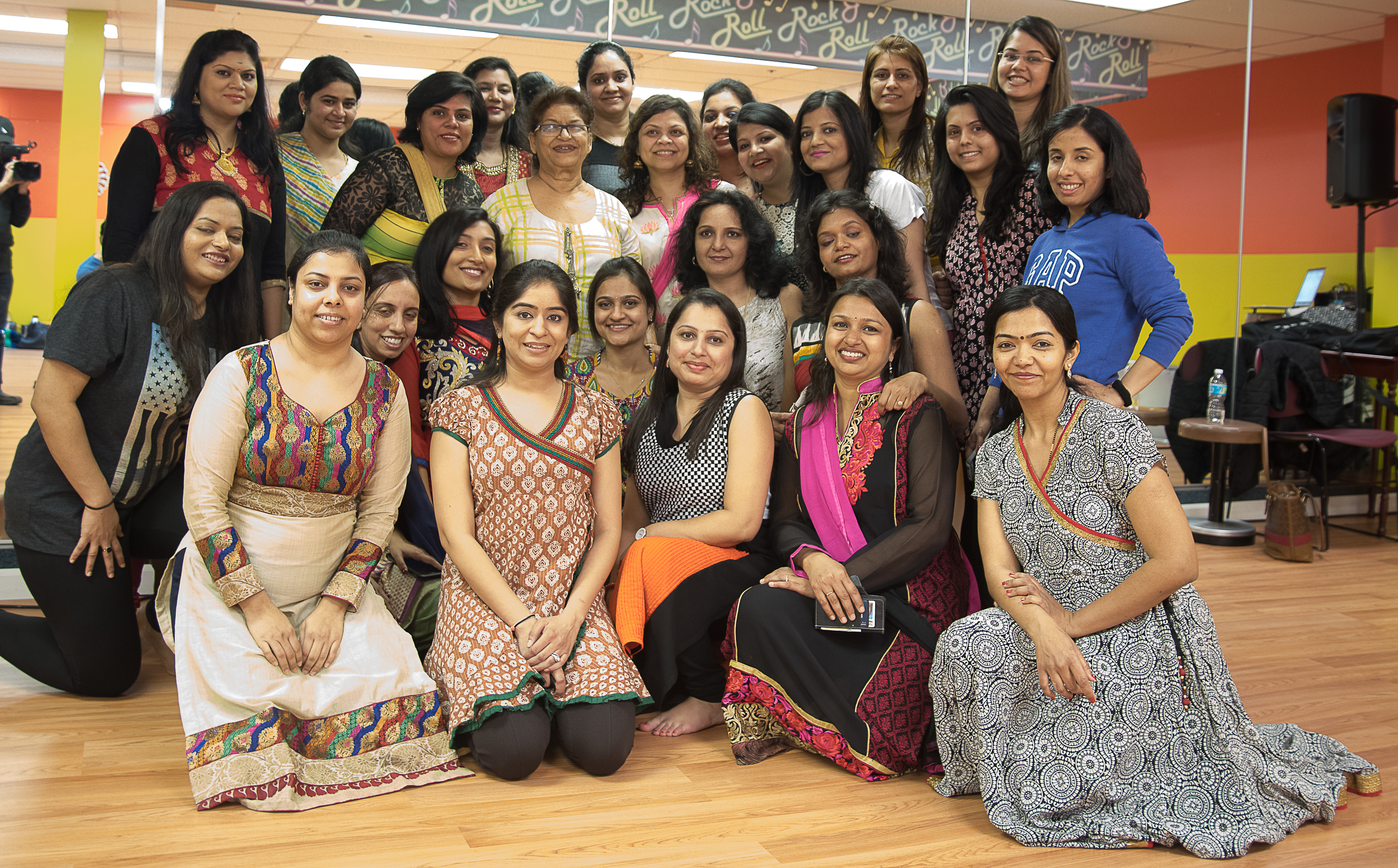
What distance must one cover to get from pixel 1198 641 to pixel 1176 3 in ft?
16.9

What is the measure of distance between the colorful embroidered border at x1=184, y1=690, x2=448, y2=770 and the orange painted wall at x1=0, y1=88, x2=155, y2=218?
7.96ft

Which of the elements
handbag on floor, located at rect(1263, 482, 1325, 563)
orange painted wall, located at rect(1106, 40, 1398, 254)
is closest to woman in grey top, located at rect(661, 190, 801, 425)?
handbag on floor, located at rect(1263, 482, 1325, 563)

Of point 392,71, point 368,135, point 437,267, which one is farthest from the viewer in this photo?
point 392,71

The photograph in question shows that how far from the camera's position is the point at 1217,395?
5.59 meters

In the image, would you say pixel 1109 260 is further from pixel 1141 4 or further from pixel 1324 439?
pixel 1141 4

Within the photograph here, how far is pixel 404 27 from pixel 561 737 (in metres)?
3.23

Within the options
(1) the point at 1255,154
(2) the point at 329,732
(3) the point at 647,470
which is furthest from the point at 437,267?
(1) the point at 1255,154

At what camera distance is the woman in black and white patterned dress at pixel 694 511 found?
265 centimetres

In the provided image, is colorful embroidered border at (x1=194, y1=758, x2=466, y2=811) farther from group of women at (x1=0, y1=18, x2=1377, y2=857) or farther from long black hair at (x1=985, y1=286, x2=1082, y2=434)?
long black hair at (x1=985, y1=286, x2=1082, y2=434)

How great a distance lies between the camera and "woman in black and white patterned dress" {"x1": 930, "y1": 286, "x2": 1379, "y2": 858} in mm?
2094

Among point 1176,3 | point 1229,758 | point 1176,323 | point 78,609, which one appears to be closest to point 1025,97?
point 1176,323

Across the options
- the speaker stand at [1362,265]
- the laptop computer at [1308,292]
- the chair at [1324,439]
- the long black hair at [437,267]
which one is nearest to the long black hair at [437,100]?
the long black hair at [437,267]

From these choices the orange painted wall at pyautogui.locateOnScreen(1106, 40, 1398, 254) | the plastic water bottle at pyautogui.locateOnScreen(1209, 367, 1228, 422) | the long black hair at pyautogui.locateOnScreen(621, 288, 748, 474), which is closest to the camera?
the long black hair at pyautogui.locateOnScreen(621, 288, 748, 474)

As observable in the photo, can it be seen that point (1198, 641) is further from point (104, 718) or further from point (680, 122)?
point (104, 718)
